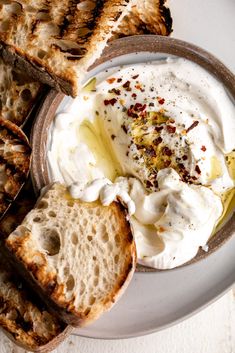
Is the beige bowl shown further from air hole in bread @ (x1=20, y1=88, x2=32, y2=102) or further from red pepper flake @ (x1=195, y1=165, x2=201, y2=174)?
red pepper flake @ (x1=195, y1=165, x2=201, y2=174)

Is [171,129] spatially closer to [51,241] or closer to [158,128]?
[158,128]

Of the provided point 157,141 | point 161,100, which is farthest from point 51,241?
point 161,100

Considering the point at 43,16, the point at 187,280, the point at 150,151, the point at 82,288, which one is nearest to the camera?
the point at 82,288

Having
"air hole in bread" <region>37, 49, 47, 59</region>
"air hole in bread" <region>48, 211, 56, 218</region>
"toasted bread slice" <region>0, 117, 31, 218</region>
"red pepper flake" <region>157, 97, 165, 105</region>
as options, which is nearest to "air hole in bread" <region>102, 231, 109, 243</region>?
"air hole in bread" <region>48, 211, 56, 218</region>

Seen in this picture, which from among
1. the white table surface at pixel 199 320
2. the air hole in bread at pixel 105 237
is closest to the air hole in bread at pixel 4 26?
the white table surface at pixel 199 320

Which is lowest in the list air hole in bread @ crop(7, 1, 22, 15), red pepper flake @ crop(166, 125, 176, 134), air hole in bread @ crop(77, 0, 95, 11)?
red pepper flake @ crop(166, 125, 176, 134)

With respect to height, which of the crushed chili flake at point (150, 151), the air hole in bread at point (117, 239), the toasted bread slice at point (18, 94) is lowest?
the air hole in bread at point (117, 239)

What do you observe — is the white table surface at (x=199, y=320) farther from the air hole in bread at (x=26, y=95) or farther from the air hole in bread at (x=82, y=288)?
the air hole in bread at (x=26, y=95)
